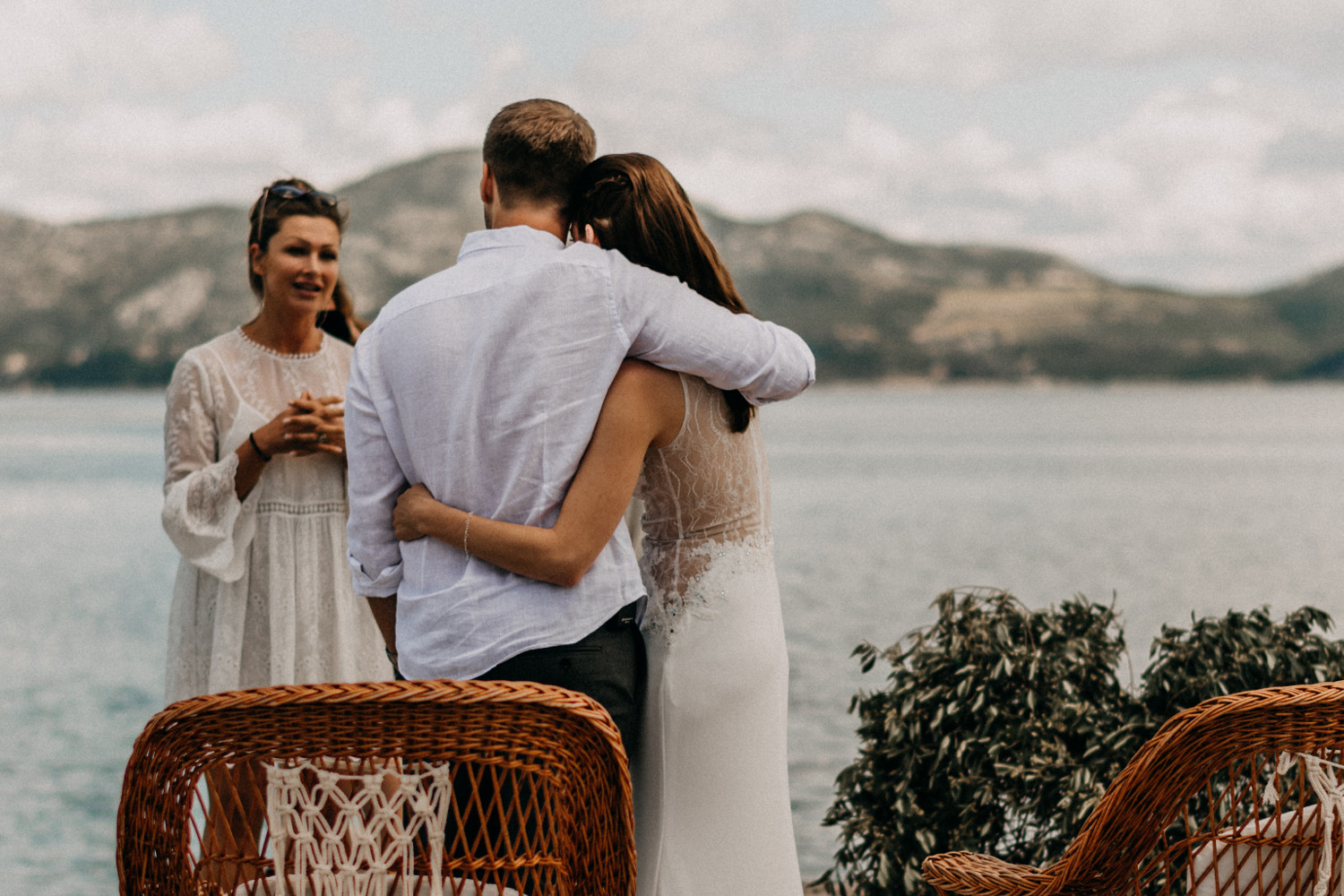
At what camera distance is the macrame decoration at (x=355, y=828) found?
1408mm

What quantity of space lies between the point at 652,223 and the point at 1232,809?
3.39 feet

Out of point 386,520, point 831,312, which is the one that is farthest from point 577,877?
point 831,312

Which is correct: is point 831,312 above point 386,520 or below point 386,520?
above

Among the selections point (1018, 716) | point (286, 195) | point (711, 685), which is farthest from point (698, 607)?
point (286, 195)

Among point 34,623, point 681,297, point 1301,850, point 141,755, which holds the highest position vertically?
point 681,297

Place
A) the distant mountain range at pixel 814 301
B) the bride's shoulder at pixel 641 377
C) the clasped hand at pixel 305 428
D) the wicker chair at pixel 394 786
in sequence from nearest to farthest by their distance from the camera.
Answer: the wicker chair at pixel 394 786 < the bride's shoulder at pixel 641 377 < the clasped hand at pixel 305 428 < the distant mountain range at pixel 814 301

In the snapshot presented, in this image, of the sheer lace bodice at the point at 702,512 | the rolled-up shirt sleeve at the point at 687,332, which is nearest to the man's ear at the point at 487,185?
the rolled-up shirt sleeve at the point at 687,332

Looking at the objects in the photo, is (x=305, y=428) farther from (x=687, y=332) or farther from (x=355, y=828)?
(x=355, y=828)

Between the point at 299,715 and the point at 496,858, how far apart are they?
258mm

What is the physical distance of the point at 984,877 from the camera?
5.77 feet

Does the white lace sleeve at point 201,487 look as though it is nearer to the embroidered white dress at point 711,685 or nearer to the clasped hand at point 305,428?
the clasped hand at point 305,428

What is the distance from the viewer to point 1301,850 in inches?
61.9

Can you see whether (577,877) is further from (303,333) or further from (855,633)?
(855,633)

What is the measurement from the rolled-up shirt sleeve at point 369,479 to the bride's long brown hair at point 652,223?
361 millimetres
